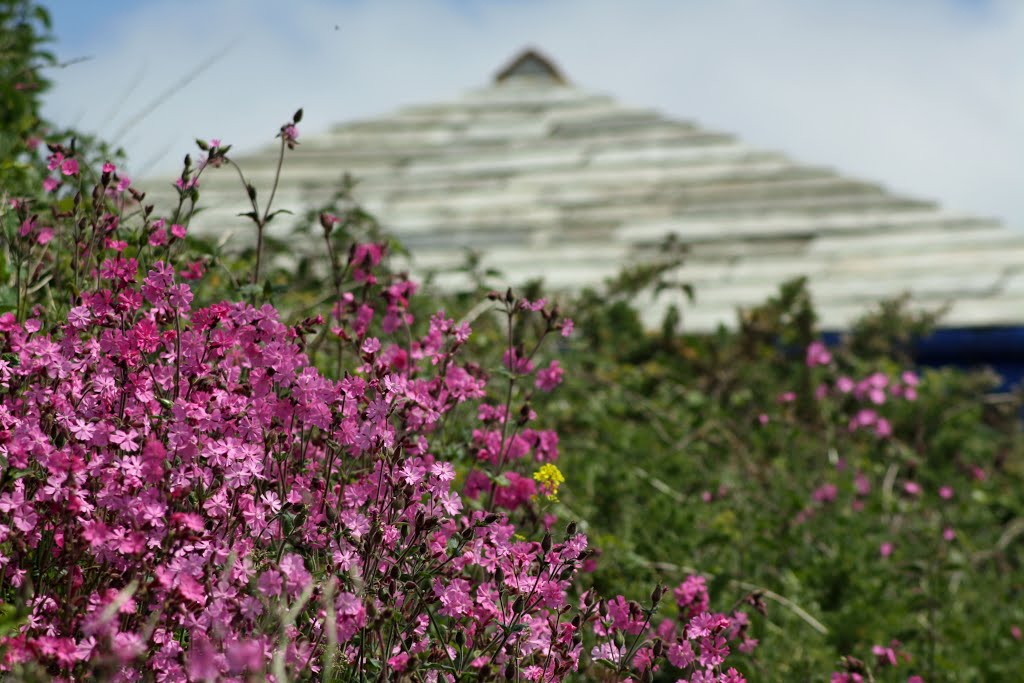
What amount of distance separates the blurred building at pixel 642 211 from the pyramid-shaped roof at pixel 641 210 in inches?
0.6

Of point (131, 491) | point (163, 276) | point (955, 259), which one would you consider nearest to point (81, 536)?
point (131, 491)

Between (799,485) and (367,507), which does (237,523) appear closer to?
(367,507)

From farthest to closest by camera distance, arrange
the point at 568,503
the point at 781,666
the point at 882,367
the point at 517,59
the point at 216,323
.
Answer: the point at 517,59 < the point at 882,367 < the point at 568,503 < the point at 781,666 < the point at 216,323

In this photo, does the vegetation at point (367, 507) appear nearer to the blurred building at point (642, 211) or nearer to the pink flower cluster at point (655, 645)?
the pink flower cluster at point (655, 645)

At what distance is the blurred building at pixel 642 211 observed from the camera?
6430mm

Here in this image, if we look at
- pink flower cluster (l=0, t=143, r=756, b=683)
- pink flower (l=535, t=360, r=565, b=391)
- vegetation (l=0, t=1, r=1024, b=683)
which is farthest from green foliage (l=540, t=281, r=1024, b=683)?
pink flower cluster (l=0, t=143, r=756, b=683)

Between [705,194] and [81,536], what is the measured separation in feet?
21.8

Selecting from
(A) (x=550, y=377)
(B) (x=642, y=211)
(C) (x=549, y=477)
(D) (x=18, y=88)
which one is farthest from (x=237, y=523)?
(B) (x=642, y=211)

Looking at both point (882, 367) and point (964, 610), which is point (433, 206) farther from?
point (964, 610)

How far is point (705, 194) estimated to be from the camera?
26.5 ft

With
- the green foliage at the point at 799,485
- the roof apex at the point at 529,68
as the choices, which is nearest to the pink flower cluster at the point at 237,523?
the green foliage at the point at 799,485

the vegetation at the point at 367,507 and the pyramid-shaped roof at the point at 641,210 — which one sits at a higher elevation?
the pyramid-shaped roof at the point at 641,210

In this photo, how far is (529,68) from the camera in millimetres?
12156

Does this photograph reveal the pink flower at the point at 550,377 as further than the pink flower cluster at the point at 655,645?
Yes
